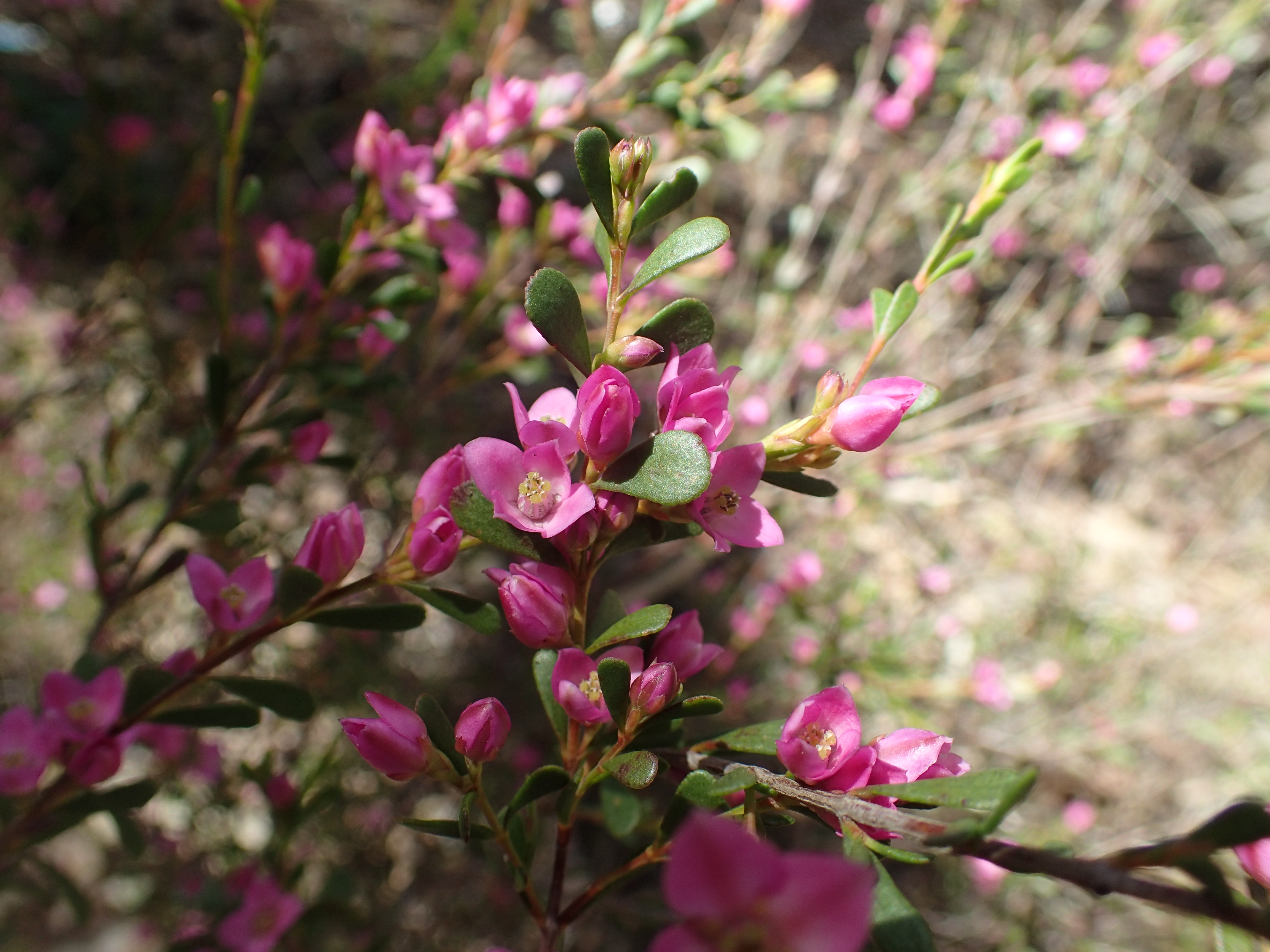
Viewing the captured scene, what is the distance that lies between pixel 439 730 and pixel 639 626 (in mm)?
143

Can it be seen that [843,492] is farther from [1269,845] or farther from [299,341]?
[1269,845]

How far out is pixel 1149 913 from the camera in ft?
7.47

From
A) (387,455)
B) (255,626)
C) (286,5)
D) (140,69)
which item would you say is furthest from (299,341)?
(286,5)

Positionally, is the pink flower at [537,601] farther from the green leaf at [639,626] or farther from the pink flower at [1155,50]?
the pink flower at [1155,50]

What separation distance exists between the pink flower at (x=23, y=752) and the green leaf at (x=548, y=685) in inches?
16.5

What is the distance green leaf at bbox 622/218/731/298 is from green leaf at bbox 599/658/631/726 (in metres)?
0.21

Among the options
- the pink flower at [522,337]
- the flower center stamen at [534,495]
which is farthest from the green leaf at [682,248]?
the pink flower at [522,337]

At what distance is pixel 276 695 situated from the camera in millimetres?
540

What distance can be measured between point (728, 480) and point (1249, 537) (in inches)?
158

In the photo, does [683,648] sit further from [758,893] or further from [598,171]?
[598,171]

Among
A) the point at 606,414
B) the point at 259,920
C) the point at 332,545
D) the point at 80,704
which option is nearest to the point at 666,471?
the point at 606,414

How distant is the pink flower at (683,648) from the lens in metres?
0.47

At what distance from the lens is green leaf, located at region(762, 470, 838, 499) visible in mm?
463

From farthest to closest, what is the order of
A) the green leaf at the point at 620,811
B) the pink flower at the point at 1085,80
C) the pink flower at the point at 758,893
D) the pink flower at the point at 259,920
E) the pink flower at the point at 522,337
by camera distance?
the pink flower at the point at 1085,80 < the pink flower at the point at 522,337 < the pink flower at the point at 259,920 < the green leaf at the point at 620,811 < the pink flower at the point at 758,893
